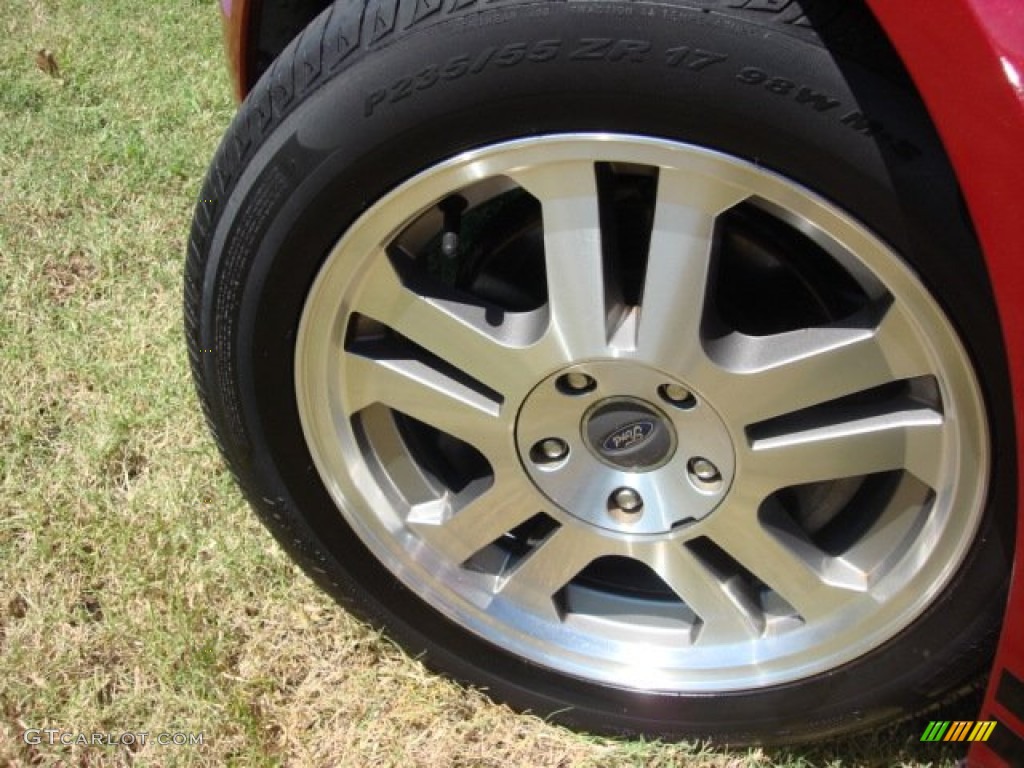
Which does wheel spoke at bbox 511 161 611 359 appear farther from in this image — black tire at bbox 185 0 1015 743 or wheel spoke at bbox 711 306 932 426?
wheel spoke at bbox 711 306 932 426

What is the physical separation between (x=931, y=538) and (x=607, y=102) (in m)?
0.75

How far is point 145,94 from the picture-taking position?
12.2 feet

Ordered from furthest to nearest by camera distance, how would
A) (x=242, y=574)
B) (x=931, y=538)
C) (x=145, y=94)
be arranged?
(x=145, y=94) → (x=242, y=574) → (x=931, y=538)

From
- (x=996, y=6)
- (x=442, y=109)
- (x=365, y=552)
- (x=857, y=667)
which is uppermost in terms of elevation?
(x=442, y=109)

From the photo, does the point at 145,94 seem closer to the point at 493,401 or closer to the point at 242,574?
the point at 242,574

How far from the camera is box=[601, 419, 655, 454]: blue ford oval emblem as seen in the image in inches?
67.3

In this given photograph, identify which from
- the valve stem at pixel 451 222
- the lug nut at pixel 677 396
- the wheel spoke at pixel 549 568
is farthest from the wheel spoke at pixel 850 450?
the valve stem at pixel 451 222

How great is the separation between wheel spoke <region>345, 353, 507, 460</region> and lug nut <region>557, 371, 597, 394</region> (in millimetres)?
114

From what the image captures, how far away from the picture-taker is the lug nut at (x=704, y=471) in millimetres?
1710

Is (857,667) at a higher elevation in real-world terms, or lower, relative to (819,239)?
lower

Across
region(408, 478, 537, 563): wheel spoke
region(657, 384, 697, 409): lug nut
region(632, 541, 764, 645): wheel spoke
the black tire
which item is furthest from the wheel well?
region(632, 541, 764, 645): wheel spoke

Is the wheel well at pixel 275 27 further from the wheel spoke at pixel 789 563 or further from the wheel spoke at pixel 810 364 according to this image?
the wheel spoke at pixel 789 563

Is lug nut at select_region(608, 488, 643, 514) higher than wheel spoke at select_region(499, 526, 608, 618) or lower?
higher

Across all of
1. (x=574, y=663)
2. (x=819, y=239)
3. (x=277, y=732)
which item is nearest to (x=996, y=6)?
(x=819, y=239)
